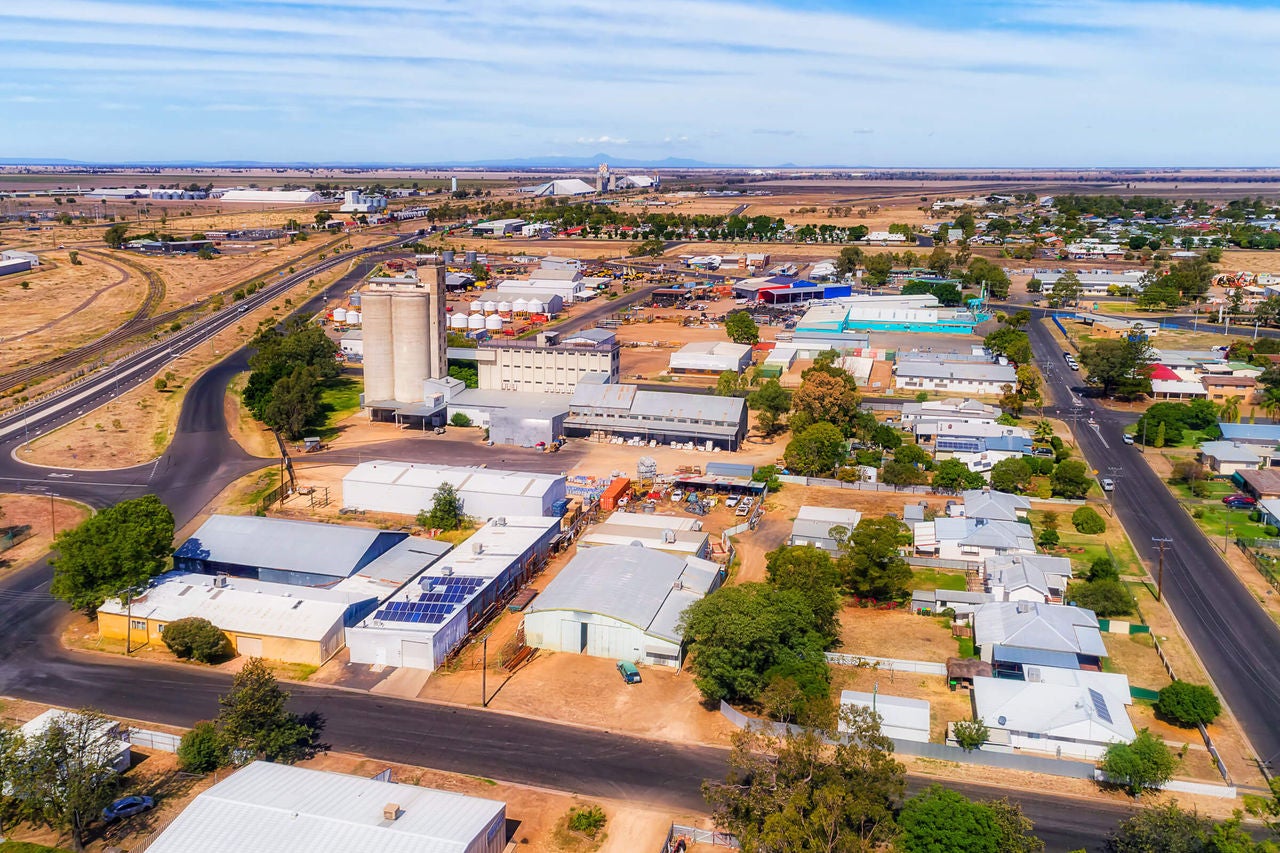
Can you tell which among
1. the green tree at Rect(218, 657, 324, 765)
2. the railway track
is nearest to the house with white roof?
the green tree at Rect(218, 657, 324, 765)

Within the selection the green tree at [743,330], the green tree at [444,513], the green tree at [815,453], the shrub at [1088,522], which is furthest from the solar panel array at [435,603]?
the green tree at [743,330]

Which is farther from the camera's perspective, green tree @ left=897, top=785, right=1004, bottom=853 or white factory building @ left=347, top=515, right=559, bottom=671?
white factory building @ left=347, top=515, right=559, bottom=671

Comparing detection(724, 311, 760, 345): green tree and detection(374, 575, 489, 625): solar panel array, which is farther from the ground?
detection(724, 311, 760, 345): green tree

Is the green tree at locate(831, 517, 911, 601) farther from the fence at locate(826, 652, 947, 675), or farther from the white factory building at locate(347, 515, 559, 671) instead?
the white factory building at locate(347, 515, 559, 671)

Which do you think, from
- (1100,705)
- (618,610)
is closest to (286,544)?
(618,610)

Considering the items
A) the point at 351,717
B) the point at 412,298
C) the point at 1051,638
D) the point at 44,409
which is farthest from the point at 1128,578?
the point at 44,409

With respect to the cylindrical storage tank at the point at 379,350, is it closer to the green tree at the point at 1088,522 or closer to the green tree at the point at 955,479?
the green tree at the point at 955,479
